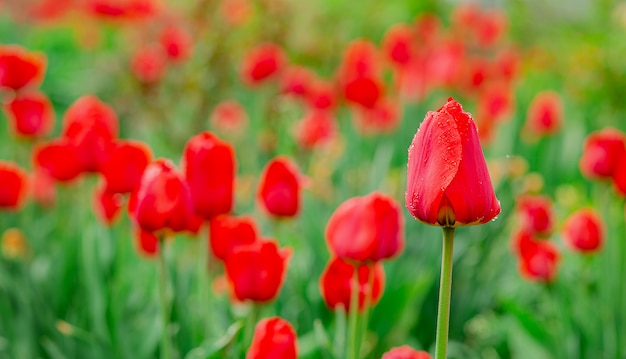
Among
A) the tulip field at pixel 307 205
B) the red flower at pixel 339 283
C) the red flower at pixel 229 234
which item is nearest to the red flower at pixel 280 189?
the tulip field at pixel 307 205

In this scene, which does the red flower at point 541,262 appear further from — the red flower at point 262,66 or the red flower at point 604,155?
the red flower at point 262,66

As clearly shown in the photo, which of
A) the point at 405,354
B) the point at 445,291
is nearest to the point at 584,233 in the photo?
the point at 405,354

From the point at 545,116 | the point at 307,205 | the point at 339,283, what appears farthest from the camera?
the point at 545,116

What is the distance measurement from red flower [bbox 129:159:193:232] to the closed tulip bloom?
0.52 meters

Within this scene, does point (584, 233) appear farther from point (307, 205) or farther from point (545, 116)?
point (545, 116)

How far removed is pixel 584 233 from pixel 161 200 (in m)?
1.06

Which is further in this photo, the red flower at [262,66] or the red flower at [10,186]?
the red flower at [262,66]

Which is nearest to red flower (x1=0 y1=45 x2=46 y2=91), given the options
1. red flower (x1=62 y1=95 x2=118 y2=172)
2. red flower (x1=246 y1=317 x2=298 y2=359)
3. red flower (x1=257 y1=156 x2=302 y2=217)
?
red flower (x1=62 y1=95 x2=118 y2=172)

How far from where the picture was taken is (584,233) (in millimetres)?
1950

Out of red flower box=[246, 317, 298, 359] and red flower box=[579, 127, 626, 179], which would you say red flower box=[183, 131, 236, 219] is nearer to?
red flower box=[246, 317, 298, 359]

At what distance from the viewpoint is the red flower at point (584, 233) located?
194cm

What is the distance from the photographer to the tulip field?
4.48 ft

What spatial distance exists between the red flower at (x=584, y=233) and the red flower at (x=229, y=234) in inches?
30.7

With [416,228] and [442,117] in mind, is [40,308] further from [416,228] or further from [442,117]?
[442,117]
